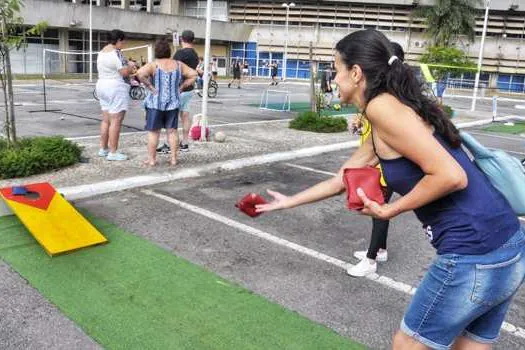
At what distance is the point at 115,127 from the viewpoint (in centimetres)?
781

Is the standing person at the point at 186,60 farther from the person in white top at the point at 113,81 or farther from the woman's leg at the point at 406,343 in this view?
the woman's leg at the point at 406,343

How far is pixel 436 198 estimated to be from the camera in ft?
6.40

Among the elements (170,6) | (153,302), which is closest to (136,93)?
(153,302)

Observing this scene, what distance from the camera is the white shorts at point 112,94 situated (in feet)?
25.2

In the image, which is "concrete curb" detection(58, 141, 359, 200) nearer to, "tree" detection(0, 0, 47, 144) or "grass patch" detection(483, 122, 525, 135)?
"tree" detection(0, 0, 47, 144)

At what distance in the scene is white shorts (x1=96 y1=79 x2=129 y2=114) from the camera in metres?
7.67

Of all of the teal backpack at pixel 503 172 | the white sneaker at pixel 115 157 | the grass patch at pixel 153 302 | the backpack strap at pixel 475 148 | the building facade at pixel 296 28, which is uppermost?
the building facade at pixel 296 28

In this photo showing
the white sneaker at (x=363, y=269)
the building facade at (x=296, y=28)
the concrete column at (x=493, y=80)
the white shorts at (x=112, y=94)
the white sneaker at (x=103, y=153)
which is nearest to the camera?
the white sneaker at (x=363, y=269)

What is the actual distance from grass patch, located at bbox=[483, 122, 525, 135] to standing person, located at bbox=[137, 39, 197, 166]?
509 inches

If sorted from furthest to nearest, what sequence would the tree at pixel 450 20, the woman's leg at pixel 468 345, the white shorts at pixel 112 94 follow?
the tree at pixel 450 20, the white shorts at pixel 112 94, the woman's leg at pixel 468 345

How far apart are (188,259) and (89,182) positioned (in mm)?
2617

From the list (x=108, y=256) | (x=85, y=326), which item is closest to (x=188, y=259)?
(x=108, y=256)

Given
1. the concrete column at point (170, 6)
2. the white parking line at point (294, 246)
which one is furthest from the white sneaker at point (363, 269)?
the concrete column at point (170, 6)

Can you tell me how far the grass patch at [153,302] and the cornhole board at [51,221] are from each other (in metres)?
0.12
